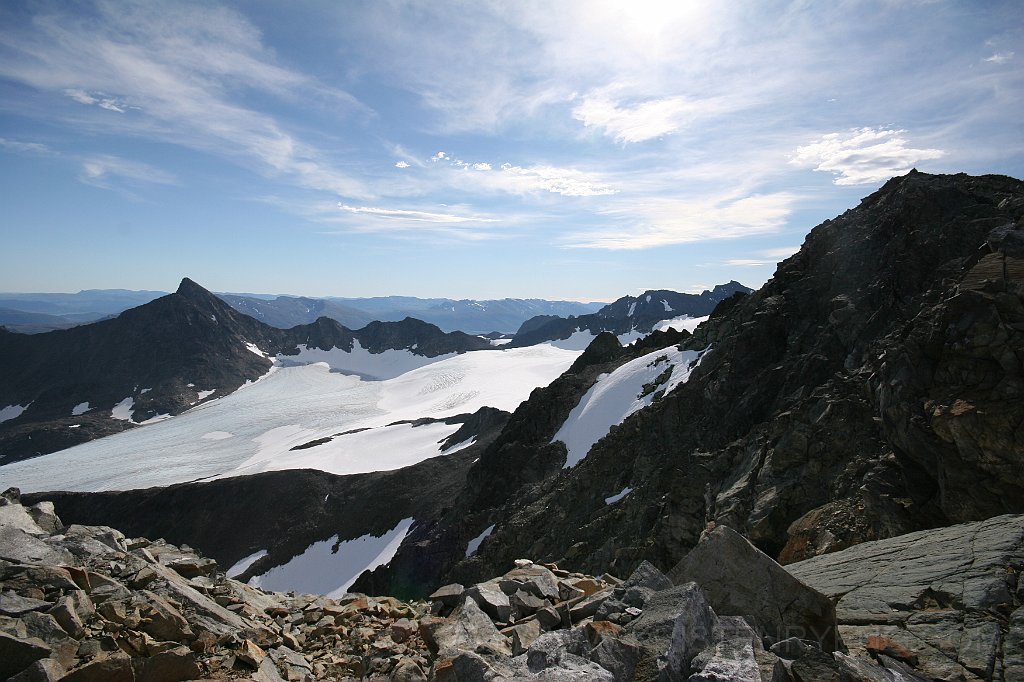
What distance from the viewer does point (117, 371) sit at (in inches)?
6344

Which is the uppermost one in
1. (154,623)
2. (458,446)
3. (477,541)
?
(154,623)

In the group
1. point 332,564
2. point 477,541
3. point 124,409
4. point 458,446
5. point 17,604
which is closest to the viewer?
point 17,604

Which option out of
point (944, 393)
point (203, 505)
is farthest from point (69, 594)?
point (203, 505)

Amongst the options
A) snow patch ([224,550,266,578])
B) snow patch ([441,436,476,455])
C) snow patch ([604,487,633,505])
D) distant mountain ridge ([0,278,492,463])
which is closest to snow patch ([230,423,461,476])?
snow patch ([441,436,476,455])

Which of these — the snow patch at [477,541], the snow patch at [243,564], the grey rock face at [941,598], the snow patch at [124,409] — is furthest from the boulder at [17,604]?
the snow patch at [124,409]

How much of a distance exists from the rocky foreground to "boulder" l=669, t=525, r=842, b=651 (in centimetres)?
2

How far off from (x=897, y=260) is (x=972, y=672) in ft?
88.2

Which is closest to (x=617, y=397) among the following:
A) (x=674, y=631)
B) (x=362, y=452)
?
(x=674, y=631)

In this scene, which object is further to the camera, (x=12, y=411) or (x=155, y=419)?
(x=12, y=411)

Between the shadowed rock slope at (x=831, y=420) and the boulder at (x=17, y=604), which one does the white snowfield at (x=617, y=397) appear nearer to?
the shadowed rock slope at (x=831, y=420)

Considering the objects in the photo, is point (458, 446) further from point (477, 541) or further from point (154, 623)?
point (154, 623)

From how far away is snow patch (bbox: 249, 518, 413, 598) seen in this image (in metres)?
47.6

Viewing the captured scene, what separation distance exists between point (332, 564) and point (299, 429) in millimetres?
77239

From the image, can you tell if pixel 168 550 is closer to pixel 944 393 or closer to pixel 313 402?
pixel 944 393
